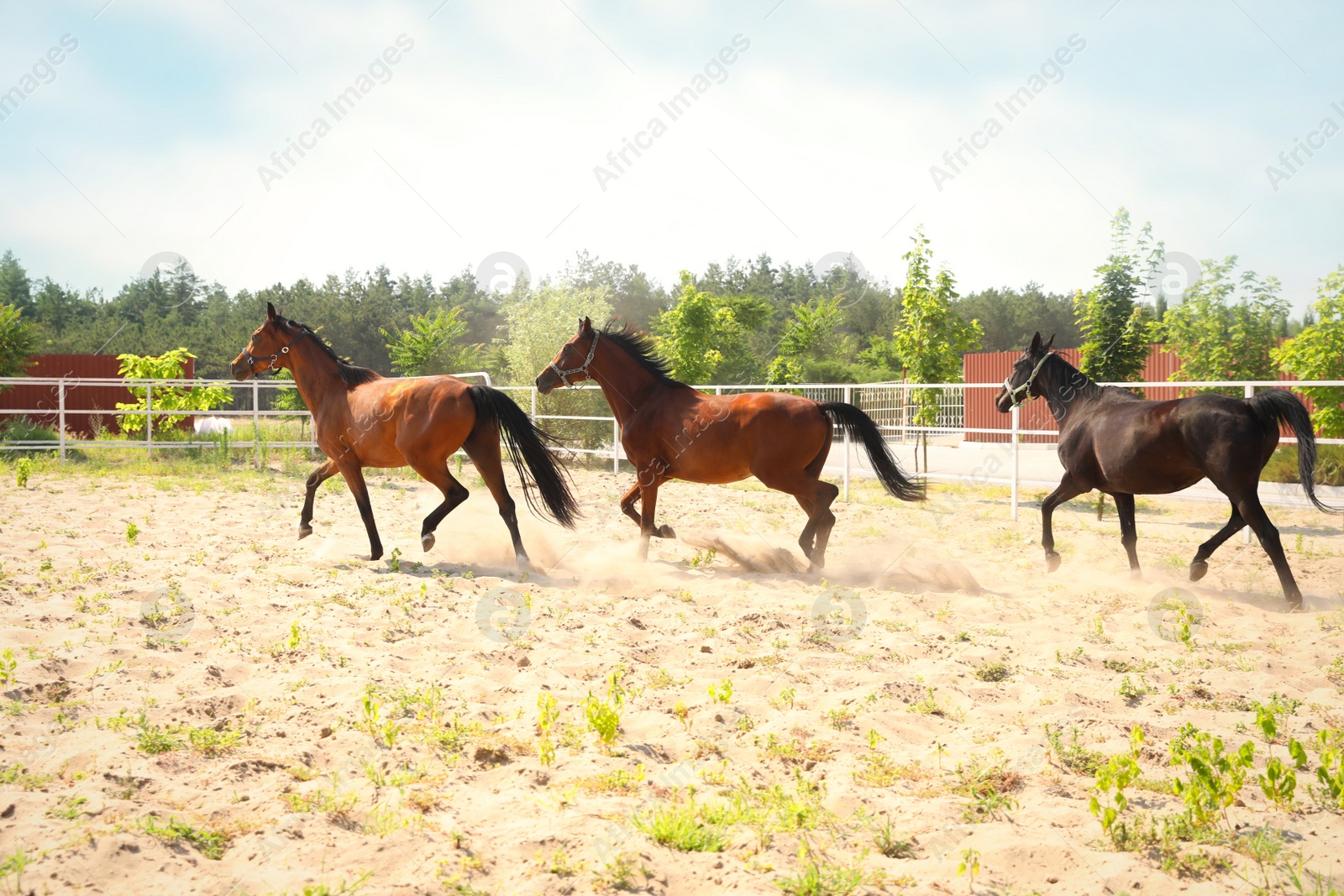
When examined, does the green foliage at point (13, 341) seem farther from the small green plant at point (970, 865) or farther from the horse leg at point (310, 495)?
the small green plant at point (970, 865)

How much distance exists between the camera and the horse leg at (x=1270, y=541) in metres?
5.08

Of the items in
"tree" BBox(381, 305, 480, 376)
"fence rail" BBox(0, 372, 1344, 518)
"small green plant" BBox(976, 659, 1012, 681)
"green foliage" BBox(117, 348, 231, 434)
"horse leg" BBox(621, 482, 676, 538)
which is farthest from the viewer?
"tree" BBox(381, 305, 480, 376)

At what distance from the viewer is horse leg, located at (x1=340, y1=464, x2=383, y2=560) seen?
6.39 m

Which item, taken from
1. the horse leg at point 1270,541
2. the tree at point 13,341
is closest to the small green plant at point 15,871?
the horse leg at point 1270,541

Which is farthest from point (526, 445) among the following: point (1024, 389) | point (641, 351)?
point (1024, 389)

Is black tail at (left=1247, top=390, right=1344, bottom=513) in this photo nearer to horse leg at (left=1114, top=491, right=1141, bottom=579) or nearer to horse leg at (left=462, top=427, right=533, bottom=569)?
horse leg at (left=1114, top=491, right=1141, bottom=579)

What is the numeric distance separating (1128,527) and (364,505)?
590cm

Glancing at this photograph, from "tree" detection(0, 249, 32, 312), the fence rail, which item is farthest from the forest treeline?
the fence rail

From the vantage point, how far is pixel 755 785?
2674mm

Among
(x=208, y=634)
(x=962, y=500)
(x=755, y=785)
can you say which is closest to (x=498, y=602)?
(x=208, y=634)

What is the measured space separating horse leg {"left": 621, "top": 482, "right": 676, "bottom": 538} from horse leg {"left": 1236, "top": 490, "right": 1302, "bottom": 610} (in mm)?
3971

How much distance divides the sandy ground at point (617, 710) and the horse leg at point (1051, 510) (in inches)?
8.3

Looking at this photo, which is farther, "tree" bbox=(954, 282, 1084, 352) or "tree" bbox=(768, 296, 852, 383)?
"tree" bbox=(954, 282, 1084, 352)

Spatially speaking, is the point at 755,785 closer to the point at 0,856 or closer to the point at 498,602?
the point at 0,856
